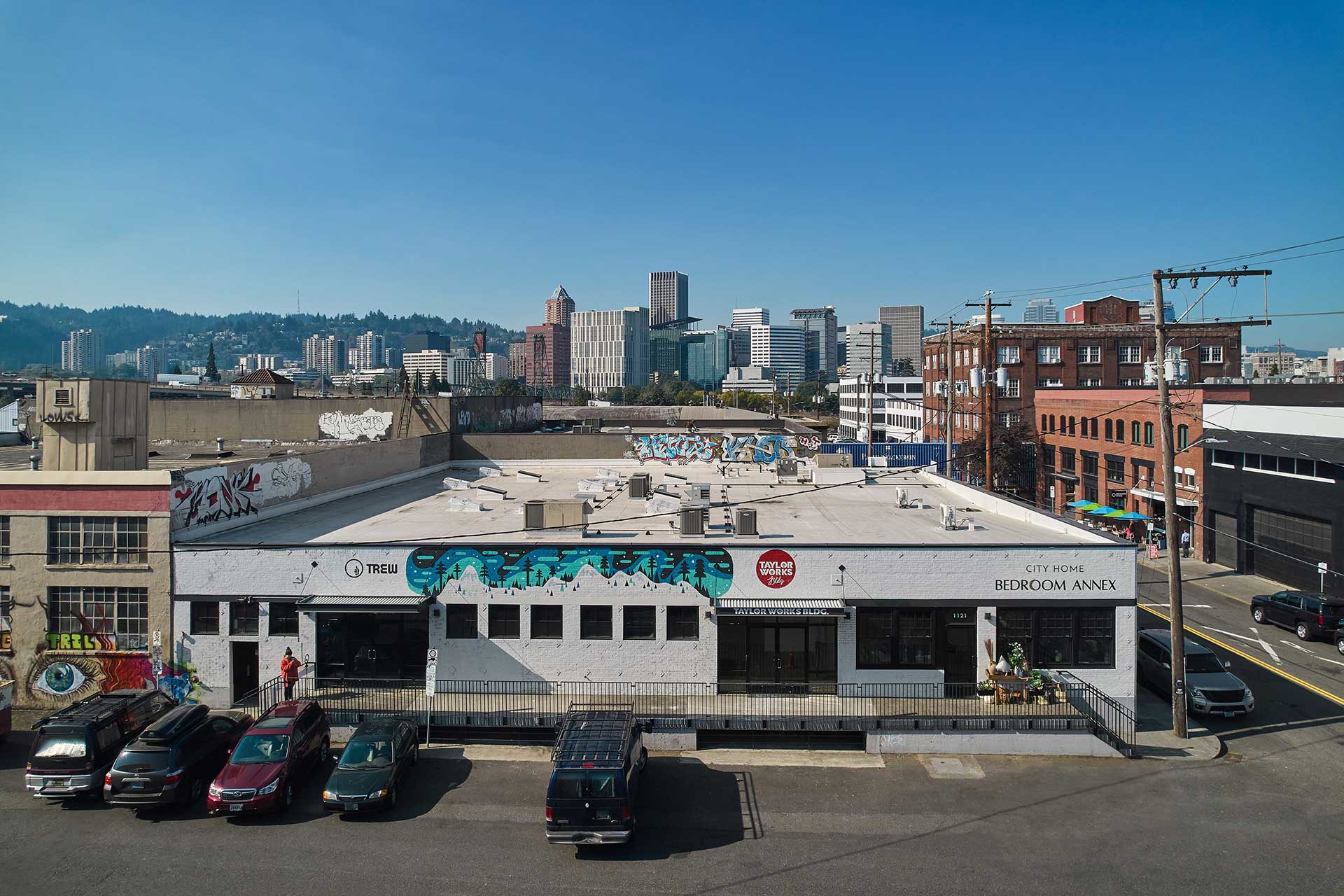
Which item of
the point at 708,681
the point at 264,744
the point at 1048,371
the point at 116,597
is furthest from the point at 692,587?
the point at 1048,371

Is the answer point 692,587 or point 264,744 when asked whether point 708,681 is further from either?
Result: point 264,744

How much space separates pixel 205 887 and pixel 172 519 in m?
11.4

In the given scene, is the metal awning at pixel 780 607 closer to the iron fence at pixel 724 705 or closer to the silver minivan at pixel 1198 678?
the iron fence at pixel 724 705

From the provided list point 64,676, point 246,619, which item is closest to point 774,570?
point 246,619

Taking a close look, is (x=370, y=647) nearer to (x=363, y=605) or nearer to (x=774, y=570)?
(x=363, y=605)

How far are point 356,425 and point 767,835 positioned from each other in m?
36.9

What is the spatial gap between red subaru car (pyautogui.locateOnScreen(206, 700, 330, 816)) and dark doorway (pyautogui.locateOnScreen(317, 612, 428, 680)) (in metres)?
2.93

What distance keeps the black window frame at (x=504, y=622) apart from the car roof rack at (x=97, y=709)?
314 inches

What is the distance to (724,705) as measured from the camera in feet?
66.3

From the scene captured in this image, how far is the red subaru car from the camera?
15648mm

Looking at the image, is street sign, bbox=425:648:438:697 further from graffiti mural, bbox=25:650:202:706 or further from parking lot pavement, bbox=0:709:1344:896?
graffiti mural, bbox=25:650:202:706

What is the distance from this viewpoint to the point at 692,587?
20.9 metres

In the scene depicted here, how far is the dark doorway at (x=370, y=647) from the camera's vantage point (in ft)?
70.7

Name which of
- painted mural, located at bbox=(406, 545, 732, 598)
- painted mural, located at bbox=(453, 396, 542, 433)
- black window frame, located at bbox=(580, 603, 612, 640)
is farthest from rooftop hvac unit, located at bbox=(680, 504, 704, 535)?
painted mural, located at bbox=(453, 396, 542, 433)
